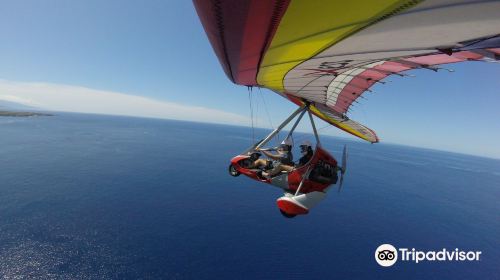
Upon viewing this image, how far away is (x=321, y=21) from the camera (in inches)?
120

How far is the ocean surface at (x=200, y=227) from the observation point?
32812 mm

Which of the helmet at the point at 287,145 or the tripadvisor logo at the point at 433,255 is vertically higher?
the helmet at the point at 287,145

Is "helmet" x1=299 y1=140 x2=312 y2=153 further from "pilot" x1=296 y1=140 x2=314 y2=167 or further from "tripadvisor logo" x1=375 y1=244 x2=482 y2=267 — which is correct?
"tripadvisor logo" x1=375 y1=244 x2=482 y2=267

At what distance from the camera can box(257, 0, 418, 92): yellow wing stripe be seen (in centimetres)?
256

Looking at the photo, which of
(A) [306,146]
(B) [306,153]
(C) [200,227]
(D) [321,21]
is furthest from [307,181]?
(C) [200,227]

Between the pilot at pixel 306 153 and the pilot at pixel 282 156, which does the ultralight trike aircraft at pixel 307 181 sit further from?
the pilot at pixel 306 153

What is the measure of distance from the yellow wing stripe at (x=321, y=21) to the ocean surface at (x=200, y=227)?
33.8 metres

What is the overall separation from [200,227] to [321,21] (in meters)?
42.8

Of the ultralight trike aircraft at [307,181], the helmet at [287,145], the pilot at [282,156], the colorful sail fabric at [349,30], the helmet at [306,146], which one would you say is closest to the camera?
the colorful sail fabric at [349,30]

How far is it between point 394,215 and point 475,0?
207 ft

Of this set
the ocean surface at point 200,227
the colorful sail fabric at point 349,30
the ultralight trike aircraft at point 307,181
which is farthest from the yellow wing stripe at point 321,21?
the ocean surface at point 200,227

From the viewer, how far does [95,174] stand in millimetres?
61969

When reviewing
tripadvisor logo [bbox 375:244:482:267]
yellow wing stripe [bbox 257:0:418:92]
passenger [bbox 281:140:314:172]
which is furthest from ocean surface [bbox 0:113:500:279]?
yellow wing stripe [bbox 257:0:418:92]

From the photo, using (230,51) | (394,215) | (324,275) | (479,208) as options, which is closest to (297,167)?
(230,51)
